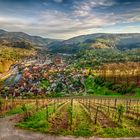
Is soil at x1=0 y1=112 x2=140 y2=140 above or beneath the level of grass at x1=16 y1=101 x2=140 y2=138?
beneath

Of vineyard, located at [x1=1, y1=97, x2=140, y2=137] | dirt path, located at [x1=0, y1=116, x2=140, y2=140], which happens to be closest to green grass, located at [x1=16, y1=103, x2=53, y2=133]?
vineyard, located at [x1=1, y1=97, x2=140, y2=137]

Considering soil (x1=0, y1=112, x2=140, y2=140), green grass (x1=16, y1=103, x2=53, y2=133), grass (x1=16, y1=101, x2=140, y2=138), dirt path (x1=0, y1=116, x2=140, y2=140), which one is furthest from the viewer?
green grass (x1=16, y1=103, x2=53, y2=133)

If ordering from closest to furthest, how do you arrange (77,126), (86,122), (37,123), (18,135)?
(18,135)
(77,126)
(86,122)
(37,123)

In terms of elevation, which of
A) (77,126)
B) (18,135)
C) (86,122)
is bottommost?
(18,135)

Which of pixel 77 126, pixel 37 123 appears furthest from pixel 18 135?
pixel 77 126

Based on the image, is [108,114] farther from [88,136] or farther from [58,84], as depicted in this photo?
[58,84]

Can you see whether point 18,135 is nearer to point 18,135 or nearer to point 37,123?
point 18,135

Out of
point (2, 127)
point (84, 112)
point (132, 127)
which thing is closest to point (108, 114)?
point (84, 112)

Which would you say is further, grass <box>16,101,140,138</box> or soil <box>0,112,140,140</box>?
grass <box>16,101,140,138</box>

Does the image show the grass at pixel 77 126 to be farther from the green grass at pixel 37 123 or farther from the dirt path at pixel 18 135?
the dirt path at pixel 18 135

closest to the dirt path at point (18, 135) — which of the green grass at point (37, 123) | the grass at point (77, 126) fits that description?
the grass at point (77, 126)

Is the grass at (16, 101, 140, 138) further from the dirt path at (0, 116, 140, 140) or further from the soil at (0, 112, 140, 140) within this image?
the dirt path at (0, 116, 140, 140)
